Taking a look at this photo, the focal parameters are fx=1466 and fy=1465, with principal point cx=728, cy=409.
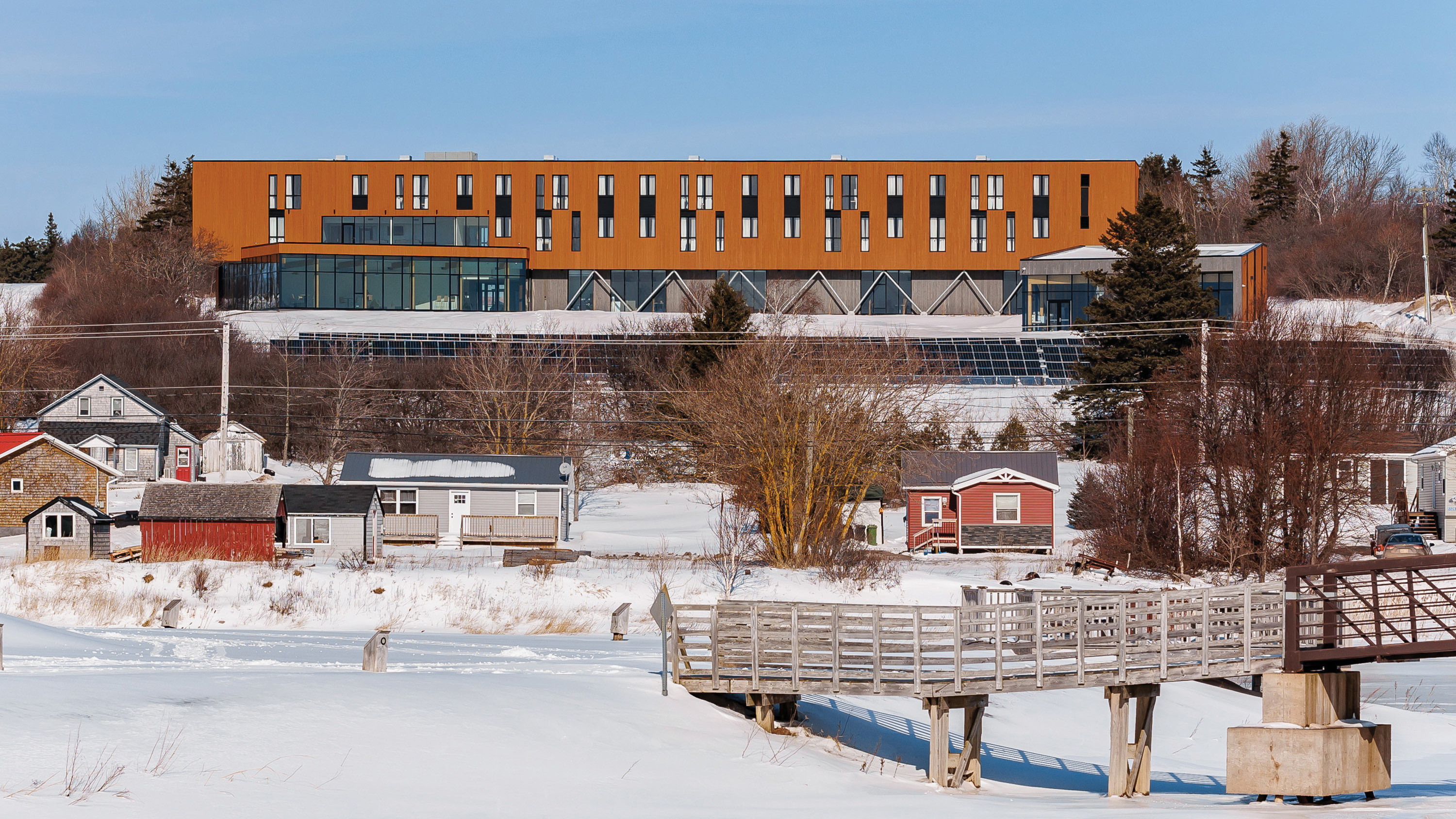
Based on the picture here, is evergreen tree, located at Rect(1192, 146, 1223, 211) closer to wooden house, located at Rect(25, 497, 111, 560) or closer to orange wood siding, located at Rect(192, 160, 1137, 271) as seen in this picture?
orange wood siding, located at Rect(192, 160, 1137, 271)

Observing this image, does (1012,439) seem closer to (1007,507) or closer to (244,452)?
(1007,507)

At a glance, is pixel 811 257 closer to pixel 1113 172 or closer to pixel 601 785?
pixel 1113 172

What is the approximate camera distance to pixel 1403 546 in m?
47.5

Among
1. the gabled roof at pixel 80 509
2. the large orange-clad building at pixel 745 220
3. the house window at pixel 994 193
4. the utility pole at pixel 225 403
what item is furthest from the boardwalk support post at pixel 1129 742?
the house window at pixel 994 193

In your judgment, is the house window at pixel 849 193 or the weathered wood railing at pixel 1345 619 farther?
the house window at pixel 849 193

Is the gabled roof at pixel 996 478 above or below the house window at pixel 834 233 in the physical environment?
below

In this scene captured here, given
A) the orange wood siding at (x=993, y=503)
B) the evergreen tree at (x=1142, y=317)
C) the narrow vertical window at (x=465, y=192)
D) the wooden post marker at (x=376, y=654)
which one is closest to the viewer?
the wooden post marker at (x=376, y=654)

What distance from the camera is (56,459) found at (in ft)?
177

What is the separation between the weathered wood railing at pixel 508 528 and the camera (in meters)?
52.5

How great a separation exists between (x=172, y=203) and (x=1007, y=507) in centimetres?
9416

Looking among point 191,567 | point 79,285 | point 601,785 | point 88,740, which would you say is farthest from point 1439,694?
point 79,285

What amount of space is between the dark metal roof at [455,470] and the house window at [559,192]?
52.0 metres

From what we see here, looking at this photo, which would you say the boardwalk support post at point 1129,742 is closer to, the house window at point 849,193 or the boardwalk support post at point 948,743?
the boardwalk support post at point 948,743

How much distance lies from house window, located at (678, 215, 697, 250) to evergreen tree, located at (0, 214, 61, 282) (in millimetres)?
70082
